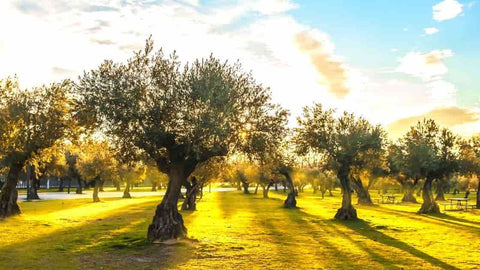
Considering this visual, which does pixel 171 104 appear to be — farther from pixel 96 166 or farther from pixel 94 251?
pixel 96 166

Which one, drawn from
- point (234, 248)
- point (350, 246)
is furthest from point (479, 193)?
point (234, 248)

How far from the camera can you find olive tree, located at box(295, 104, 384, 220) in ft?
158

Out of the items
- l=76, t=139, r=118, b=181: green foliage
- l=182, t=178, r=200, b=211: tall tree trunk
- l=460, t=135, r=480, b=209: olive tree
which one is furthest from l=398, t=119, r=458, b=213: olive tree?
l=76, t=139, r=118, b=181: green foliage

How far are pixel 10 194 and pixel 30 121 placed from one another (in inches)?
368

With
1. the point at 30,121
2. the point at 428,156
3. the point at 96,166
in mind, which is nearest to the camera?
the point at 30,121

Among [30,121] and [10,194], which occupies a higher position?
[30,121]

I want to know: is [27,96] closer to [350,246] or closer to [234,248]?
[234,248]

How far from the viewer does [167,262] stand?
74.0ft

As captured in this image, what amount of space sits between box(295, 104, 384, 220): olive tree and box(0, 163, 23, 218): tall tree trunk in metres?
33.2

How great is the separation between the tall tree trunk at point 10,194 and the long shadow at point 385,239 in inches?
1466

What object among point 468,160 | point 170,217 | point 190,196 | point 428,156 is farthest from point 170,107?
point 468,160

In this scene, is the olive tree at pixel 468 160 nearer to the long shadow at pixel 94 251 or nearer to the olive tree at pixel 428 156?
the olive tree at pixel 428 156

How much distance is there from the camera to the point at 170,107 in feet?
95.9

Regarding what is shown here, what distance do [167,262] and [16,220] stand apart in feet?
94.4
